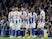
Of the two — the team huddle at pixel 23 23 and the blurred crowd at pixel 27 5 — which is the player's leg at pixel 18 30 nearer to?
the team huddle at pixel 23 23

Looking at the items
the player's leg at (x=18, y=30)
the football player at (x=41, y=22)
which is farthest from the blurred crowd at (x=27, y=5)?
the player's leg at (x=18, y=30)

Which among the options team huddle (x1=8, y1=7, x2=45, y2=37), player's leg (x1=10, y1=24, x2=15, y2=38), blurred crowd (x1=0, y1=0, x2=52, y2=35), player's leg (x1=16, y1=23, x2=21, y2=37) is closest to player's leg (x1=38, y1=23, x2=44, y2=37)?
team huddle (x1=8, y1=7, x2=45, y2=37)

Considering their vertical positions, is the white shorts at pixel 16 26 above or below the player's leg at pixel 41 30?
above

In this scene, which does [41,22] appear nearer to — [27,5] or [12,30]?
[27,5]

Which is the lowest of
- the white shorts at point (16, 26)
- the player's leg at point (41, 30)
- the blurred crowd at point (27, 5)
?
the player's leg at point (41, 30)

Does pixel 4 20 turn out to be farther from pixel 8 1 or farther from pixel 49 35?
pixel 49 35

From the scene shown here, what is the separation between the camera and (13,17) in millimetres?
7000

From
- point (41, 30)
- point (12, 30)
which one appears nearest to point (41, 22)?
point (41, 30)

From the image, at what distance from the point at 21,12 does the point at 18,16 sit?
0.16m

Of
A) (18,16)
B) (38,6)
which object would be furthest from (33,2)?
(18,16)

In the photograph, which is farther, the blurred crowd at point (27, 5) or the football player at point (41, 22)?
the blurred crowd at point (27, 5)

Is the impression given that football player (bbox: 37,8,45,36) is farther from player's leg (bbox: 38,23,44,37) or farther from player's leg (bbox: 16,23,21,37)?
player's leg (bbox: 16,23,21,37)

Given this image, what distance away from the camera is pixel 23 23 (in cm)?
704

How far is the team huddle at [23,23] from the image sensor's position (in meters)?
7.00
